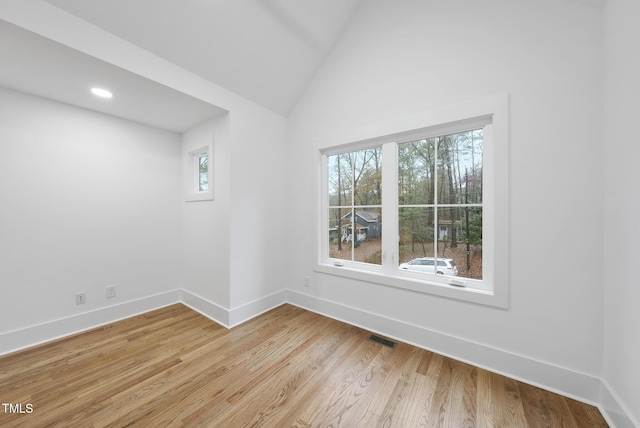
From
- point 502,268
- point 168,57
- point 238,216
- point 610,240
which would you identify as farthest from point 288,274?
point 610,240

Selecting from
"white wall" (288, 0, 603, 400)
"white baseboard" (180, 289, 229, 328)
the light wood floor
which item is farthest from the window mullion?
"white baseboard" (180, 289, 229, 328)

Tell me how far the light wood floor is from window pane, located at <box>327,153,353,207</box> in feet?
4.67

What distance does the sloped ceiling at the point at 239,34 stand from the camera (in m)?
1.65

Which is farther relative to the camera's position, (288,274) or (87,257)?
(288,274)

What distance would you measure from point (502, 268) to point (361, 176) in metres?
1.47

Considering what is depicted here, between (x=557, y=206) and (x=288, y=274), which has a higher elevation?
(x=557, y=206)

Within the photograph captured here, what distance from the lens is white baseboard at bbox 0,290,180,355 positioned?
6.51 feet

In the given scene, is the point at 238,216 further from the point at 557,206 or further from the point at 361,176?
the point at 557,206

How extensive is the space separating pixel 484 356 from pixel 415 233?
3.45ft

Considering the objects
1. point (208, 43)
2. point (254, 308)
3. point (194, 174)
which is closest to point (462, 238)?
point (254, 308)

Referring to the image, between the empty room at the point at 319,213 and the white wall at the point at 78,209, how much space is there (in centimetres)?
2

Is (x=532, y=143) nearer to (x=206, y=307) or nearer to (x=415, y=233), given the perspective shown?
(x=415, y=233)

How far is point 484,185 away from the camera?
184cm

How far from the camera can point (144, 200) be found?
9.25 ft
